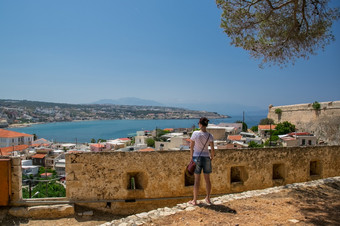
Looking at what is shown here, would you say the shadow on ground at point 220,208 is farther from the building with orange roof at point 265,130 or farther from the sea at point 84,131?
the sea at point 84,131

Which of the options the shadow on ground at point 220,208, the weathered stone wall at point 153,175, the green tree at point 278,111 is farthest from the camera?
the green tree at point 278,111

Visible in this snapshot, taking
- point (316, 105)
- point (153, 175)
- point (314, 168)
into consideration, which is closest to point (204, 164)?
point (153, 175)

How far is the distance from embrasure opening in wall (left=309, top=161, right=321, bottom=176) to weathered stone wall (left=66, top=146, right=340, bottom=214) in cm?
114

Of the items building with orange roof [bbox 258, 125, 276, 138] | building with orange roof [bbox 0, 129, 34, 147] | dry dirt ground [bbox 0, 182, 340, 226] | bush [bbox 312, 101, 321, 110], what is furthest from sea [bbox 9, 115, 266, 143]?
dry dirt ground [bbox 0, 182, 340, 226]

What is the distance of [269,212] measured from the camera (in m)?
4.00

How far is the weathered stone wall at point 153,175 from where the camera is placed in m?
5.82

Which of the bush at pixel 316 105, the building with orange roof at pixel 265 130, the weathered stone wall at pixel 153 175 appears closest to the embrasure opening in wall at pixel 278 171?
the weathered stone wall at pixel 153 175

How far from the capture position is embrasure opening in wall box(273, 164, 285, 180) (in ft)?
23.4

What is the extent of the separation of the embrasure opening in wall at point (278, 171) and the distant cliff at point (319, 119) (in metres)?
28.3

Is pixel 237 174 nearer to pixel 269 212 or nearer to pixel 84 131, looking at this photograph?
pixel 269 212

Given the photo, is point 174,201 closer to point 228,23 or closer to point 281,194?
point 281,194

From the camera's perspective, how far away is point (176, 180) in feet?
20.4

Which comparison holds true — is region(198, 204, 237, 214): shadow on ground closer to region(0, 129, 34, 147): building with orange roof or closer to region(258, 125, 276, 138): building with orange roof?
region(258, 125, 276, 138): building with orange roof

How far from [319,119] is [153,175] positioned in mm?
36701
